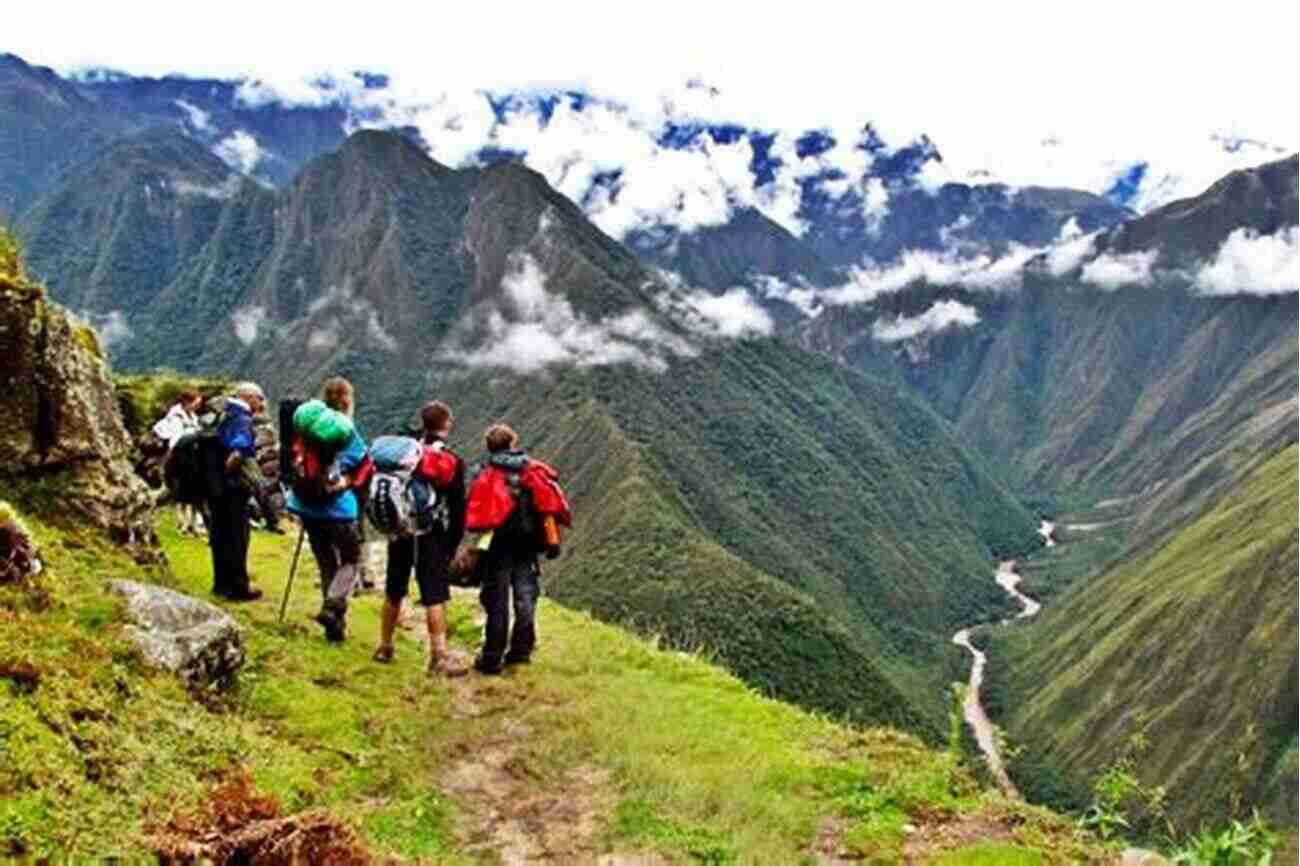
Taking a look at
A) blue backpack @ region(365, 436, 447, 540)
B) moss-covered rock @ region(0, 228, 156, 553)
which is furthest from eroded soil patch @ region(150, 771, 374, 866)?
moss-covered rock @ region(0, 228, 156, 553)

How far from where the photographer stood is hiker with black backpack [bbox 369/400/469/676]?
56.2 ft

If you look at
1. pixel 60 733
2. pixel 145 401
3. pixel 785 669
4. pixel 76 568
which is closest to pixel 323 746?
pixel 60 733

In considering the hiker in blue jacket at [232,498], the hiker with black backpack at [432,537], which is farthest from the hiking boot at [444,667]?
the hiker in blue jacket at [232,498]

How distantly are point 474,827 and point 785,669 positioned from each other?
17632cm

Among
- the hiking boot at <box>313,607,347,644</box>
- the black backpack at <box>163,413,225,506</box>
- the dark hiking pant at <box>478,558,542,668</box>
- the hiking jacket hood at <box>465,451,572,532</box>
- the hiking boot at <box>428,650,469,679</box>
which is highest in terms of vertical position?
the hiking jacket hood at <box>465,451,572,532</box>

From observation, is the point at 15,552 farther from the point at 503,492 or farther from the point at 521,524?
the point at 521,524

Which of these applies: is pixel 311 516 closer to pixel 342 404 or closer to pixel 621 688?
pixel 342 404

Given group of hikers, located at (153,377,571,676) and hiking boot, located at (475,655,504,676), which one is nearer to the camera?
group of hikers, located at (153,377,571,676)

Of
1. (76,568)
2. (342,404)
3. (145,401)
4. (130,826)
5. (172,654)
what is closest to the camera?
(130,826)

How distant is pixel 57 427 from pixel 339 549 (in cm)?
411

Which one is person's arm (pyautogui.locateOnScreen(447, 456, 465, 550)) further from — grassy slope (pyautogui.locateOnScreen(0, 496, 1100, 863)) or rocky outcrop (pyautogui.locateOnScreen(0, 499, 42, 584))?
rocky outcrop (pyautogui.locateOnScreen(0, 499, 42, 584))

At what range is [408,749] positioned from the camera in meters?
14.0

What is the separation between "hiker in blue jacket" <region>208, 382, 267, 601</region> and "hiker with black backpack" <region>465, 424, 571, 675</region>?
12.8ft

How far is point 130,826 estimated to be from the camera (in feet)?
30.2
